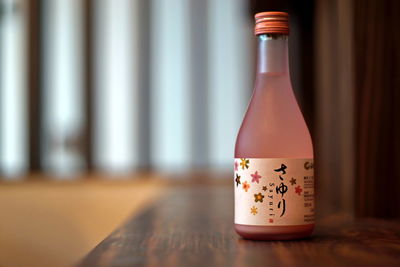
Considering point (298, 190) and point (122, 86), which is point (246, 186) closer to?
point (298, 190)

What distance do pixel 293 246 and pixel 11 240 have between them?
4.74 feet

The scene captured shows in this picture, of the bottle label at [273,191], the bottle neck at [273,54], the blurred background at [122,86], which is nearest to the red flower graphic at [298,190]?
the bottle label at [273,191]

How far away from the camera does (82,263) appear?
0.40 meters

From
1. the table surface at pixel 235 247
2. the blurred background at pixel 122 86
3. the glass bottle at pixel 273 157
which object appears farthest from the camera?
the blurred background at pixel 122 86

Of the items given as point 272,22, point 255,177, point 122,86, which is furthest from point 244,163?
point 122,86

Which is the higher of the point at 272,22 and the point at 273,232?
the point at 272,22

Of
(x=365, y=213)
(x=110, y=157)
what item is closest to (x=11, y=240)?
(x=110, y=157)

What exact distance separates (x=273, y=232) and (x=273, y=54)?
6.7 inches

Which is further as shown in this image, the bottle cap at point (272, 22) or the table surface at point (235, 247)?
the bottle cap at point (272, 22)

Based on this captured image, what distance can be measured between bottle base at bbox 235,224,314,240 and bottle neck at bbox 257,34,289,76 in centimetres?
15

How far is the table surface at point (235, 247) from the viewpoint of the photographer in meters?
0.42

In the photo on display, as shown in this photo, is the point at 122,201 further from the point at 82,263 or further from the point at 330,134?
the point at 82,263

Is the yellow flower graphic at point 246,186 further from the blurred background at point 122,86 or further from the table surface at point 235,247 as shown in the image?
the blurred background at point 122,86

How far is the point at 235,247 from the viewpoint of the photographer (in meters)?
0.50
